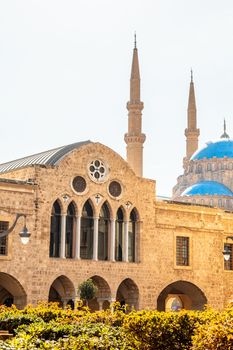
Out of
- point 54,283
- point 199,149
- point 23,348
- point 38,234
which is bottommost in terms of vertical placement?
point 23,348

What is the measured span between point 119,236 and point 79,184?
3294 millimetres

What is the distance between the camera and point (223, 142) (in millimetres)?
63312

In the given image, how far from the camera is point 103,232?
99.9ft

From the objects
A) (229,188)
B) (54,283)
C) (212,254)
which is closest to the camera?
(54,283)

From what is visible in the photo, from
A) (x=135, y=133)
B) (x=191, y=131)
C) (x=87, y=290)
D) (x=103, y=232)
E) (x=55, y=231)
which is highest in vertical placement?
(x=191, y=131)

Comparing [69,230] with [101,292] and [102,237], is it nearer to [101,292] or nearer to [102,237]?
[102,237]

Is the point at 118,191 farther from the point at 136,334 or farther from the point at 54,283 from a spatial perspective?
the point at 136,334

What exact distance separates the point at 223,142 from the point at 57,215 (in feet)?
122

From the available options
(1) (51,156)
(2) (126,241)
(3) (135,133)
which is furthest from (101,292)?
(3) (135,133)

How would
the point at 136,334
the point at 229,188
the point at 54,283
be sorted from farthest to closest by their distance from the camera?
the point at 229,188 → the point at 54,283 → the point at 136,334

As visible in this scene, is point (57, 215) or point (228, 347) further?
point (57, 215)

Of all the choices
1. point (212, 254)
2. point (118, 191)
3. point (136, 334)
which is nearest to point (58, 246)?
point (118, 191)

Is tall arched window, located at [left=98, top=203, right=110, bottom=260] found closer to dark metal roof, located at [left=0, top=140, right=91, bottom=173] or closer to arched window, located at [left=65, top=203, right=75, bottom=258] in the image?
arched window, located at [left=65, top=203, right=75, bottom=258]

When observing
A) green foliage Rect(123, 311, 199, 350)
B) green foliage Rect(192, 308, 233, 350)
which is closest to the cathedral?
green foliage Rect(123, 311, 199, 350)
